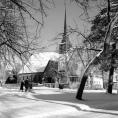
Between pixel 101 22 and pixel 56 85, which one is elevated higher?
pixel 101 22

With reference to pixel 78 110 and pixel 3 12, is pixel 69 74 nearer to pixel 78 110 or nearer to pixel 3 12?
pixel 78 110

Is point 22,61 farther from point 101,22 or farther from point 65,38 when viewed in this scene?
point 101,22

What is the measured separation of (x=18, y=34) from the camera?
13.0m

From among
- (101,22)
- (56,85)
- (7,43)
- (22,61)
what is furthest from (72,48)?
(56,85)

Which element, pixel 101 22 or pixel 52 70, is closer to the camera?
pixel 101 22

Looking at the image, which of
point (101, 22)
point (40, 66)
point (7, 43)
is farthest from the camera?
point (40, 66)

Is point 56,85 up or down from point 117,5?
down

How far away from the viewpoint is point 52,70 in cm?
5575

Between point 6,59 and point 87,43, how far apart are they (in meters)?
12.3

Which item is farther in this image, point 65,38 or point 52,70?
point 52,70

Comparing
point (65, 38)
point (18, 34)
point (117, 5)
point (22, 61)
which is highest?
point (117, 5)

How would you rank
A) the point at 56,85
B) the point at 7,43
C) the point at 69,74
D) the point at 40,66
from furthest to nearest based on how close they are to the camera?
the point at 40,66 < the point at 69,74 < the point at 56,85 < the point at 7,43

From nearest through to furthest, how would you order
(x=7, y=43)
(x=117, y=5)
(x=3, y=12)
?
(x=3, y=12) → (x=7, y=43) → (x=117, y=5)

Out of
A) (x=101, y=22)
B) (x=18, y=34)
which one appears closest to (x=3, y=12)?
(x=18, y=34)
